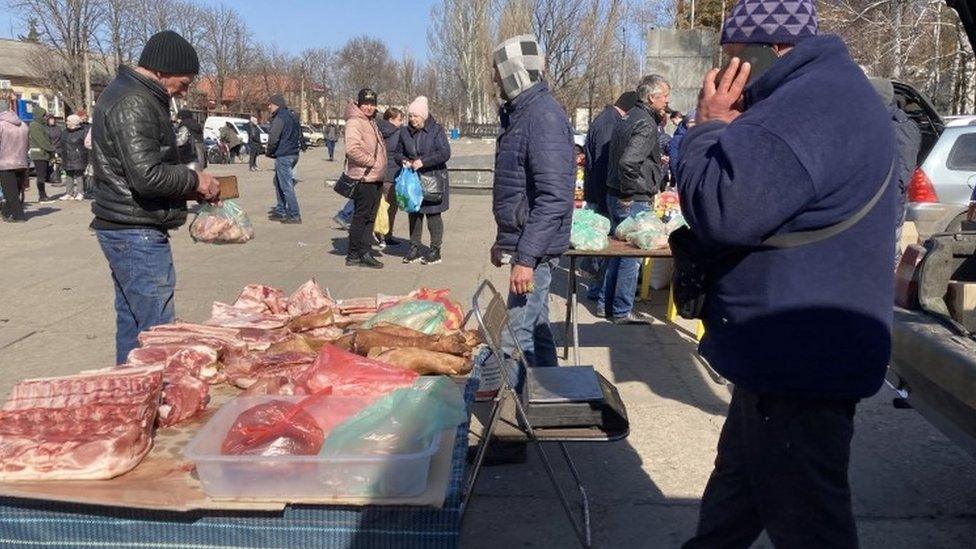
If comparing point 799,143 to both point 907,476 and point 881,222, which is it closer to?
point 881,222

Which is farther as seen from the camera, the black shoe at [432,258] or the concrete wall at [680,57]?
the concrete wall at [680,57]

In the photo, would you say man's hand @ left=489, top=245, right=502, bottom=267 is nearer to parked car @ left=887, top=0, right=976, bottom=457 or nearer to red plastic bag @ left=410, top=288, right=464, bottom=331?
red plastic bag @ left=410, top=288, right=464, bottom=331

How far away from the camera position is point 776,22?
7.48 feet

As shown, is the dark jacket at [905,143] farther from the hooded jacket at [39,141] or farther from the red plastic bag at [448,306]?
the hooded jacket at [39,141]

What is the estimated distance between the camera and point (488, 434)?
3.32 meters

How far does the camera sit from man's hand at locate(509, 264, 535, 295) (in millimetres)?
4262

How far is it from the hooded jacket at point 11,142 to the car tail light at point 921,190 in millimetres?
12817

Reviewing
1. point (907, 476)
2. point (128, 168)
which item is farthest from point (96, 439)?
point (907, 476)

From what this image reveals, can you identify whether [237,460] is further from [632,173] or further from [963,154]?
[963,154]

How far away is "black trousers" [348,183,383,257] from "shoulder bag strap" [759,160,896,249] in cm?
779

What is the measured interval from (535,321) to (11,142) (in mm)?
12007

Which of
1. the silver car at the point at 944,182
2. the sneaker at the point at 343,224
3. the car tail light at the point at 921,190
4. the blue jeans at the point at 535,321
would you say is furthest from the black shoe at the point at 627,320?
the sneaker at the point at 343,224

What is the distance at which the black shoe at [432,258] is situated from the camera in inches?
397

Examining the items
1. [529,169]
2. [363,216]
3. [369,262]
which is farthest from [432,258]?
[529,169]
